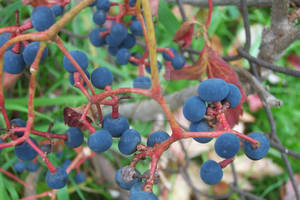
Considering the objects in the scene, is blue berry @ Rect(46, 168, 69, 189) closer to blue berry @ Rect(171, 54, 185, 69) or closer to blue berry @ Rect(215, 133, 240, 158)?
blue berry @ Rect(215, 133, 240, 158)

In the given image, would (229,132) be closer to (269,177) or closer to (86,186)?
(86,186)

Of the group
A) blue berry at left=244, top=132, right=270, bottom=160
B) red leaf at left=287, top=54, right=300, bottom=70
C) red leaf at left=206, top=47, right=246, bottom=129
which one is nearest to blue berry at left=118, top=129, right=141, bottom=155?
blue berry at left=244, top=132, right=270, bottom=160

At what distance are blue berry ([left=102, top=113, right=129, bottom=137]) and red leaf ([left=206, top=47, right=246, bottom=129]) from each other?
333 mm

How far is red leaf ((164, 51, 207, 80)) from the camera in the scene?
0.92 meters

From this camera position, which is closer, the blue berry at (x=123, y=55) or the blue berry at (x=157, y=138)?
the blue berry at (x=157, y=138)

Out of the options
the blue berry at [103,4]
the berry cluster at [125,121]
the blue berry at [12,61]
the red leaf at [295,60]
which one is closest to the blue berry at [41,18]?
the berry cluster at [125,121]

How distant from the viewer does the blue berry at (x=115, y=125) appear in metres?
0.64

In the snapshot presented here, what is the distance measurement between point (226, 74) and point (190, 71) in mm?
131

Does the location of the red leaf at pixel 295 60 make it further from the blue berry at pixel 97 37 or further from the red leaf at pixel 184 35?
the blue berry at pixel 97 37

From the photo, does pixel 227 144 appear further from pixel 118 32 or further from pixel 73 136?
pixel 118 32

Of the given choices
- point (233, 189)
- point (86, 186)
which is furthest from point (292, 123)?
point (86, 186)

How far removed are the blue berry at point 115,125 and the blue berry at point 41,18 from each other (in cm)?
22

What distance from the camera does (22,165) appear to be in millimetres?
1069

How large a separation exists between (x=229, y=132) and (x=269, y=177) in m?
1.38
